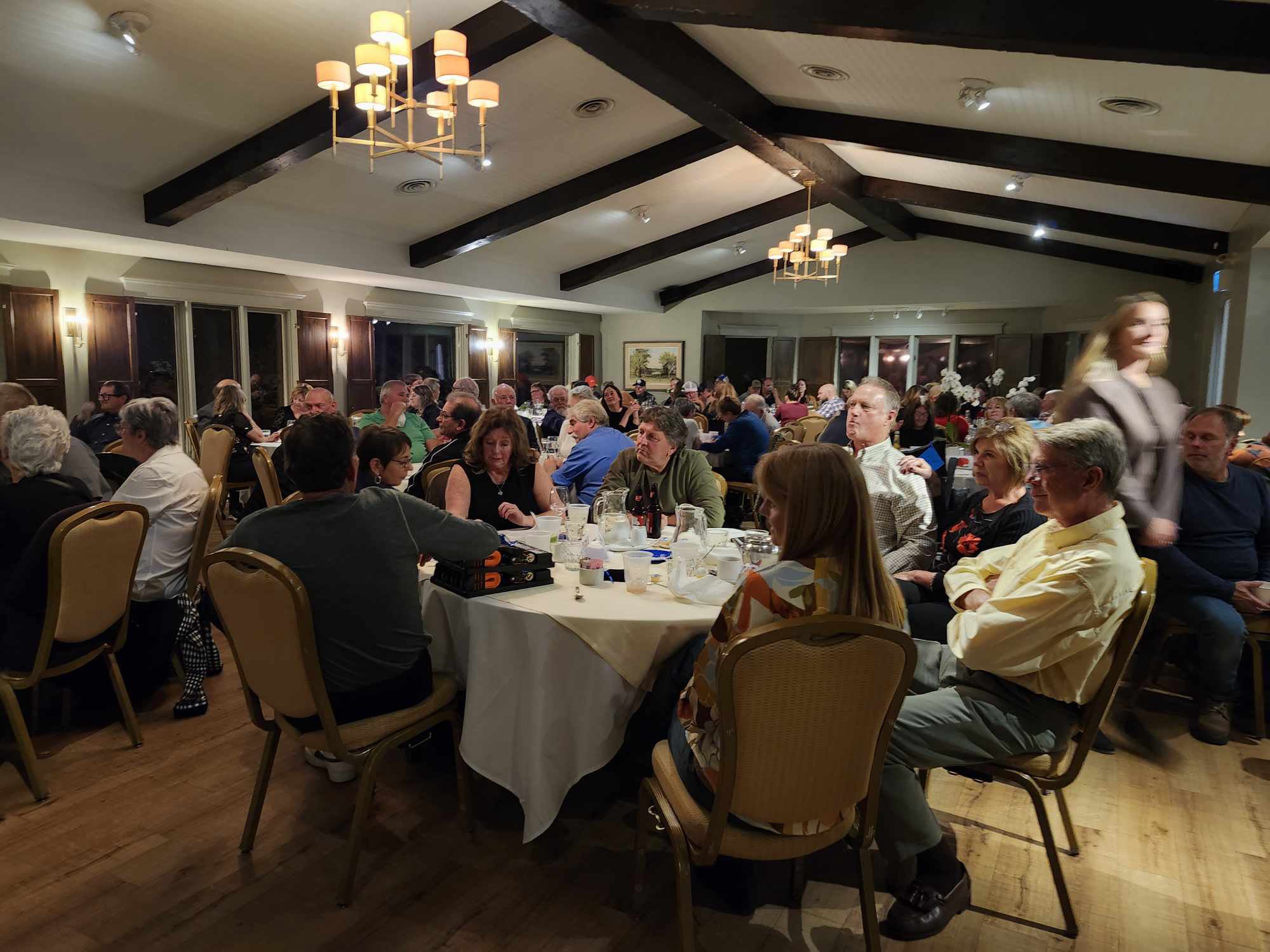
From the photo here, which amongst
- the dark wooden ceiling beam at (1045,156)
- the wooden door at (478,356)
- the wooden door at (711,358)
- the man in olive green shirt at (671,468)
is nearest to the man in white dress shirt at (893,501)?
the man in olive green shirt at (671,468)

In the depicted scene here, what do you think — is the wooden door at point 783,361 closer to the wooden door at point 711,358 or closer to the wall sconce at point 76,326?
the wooden door at point 711,358

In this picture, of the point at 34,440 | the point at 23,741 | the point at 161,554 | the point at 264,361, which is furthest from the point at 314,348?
the point at 23,741

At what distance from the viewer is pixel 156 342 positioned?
915 cm

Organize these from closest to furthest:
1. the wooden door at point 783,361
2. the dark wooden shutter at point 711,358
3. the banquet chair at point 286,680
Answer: the banquet chair at point 286,680, the dark wooden shutter at point 711,358, the wooden door at point 783,361

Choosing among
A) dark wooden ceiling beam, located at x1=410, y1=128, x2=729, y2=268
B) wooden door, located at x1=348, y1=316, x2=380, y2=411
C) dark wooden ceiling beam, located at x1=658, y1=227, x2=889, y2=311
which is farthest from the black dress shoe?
dark wooden ceiling beam, located at x1=658, y1=227, x2=889, y2=311

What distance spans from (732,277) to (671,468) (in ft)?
38.1

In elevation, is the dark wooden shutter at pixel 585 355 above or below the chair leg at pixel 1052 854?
above

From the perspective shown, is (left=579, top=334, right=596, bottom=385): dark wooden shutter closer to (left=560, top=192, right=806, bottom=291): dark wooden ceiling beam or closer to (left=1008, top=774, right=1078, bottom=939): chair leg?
(left=560, top=192, right=806, bottom=291): dark wooden ceiling beam

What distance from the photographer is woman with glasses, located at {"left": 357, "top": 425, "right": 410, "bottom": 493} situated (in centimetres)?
303

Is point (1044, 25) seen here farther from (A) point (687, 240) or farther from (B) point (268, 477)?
(A) point (687, 240)

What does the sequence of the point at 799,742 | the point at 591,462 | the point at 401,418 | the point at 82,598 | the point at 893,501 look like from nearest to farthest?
the point at 799,742
the point at 82,598
the point at 893,501
the point at 591,462
the point at 401,418

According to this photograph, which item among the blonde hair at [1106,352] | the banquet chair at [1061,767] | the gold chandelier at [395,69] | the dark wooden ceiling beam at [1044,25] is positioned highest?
the dark wooden ceiling beam at [1044,25]

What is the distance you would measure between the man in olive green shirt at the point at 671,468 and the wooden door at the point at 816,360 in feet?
42.0

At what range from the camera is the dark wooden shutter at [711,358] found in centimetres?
1542
